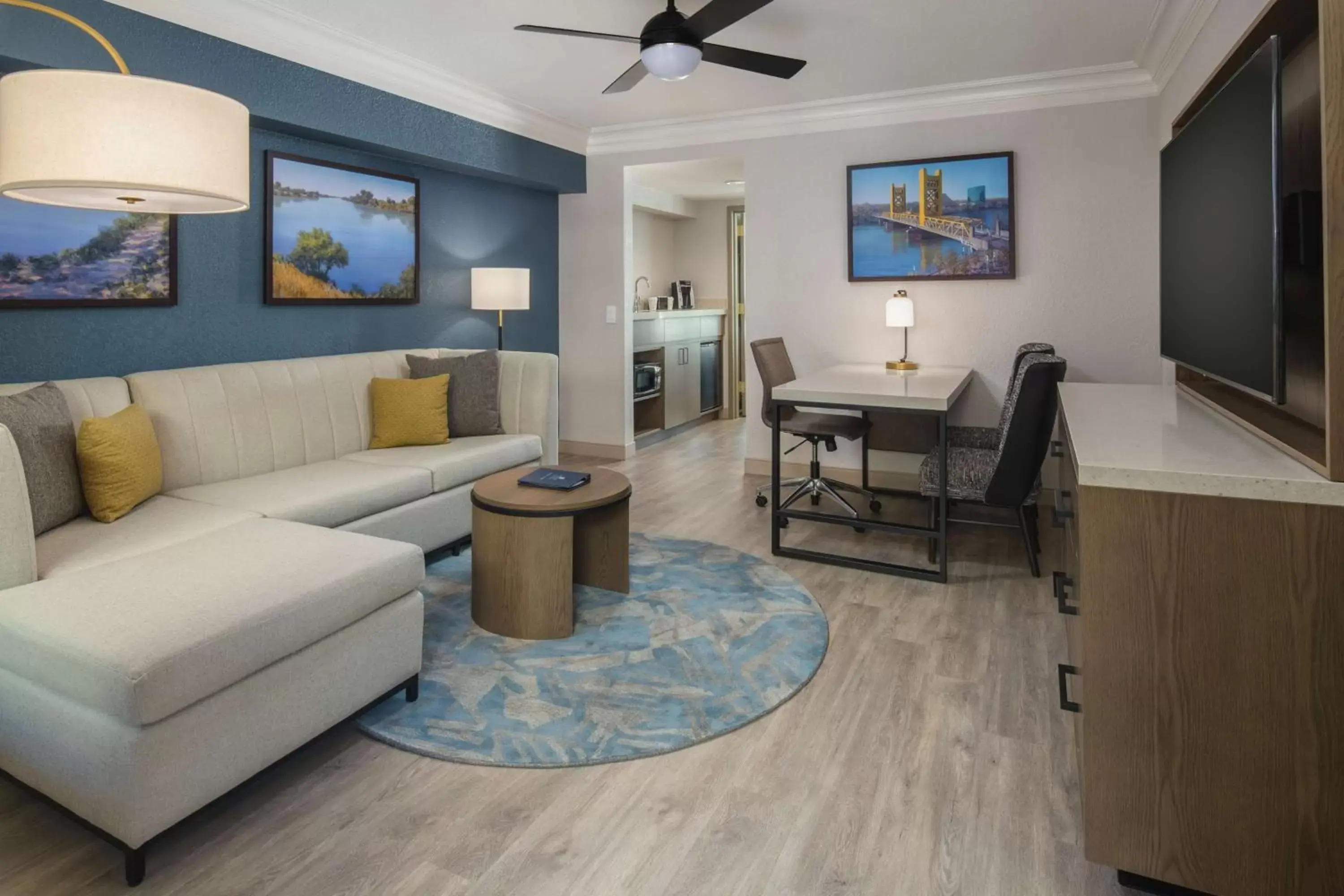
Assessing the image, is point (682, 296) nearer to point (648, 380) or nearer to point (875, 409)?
point (648, 380)

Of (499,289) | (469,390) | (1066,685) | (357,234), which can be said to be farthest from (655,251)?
(1066,685)

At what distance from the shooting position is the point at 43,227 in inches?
118

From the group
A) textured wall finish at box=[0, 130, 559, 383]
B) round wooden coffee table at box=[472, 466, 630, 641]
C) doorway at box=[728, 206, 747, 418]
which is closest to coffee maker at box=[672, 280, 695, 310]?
doorway at box=[728, 206, 747, 418]

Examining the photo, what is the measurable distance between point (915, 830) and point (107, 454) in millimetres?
2636

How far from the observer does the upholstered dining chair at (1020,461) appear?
10.00ft

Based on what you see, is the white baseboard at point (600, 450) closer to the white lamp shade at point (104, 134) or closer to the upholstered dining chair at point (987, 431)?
the upholstered dining chair at point (987, 431)

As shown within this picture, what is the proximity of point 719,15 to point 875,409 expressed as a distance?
164cm

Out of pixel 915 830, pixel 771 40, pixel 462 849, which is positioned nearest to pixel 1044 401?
pixel 915 830

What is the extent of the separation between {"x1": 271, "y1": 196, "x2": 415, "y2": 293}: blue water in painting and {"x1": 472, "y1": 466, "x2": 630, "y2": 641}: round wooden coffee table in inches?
77.5

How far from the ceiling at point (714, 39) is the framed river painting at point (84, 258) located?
824mm

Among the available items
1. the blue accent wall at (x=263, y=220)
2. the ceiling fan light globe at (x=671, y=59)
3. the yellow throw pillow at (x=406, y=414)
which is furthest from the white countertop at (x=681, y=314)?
the ceiling fan light globe at (x=671, y=59)

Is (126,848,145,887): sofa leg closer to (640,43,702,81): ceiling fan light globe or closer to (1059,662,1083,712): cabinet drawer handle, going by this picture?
(1059,662,1083,712): cabinet drawer handle

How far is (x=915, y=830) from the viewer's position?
180cm

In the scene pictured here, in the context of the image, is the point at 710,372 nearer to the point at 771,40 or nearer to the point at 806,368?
the point at 806,368
